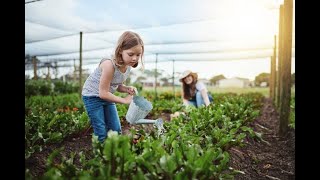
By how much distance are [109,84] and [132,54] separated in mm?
315

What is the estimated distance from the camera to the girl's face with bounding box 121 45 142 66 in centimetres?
298

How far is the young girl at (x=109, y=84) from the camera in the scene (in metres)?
3.01

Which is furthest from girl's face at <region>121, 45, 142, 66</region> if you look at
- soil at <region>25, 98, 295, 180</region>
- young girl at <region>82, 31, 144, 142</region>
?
soil at <region>25, 98, 295, 180</region>

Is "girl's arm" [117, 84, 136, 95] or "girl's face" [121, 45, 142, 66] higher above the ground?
"girl's face" [121, 45, 142, 66]

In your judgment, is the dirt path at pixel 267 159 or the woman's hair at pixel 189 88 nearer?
the dirt path at pixel 267 159

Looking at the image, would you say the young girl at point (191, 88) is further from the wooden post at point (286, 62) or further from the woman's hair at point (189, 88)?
the wooden post at point (286, 62)

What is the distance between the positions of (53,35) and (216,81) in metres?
29.8

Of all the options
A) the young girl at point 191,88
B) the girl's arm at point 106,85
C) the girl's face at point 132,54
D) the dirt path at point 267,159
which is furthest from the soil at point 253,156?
the young girl at point 191,88

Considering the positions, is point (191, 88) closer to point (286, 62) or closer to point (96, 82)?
point (286, 62)

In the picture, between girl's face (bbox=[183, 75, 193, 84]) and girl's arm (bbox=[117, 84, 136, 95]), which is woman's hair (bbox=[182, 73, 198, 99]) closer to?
girl's face (bbox=[183, 75, 193, 84])

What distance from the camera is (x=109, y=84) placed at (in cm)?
306

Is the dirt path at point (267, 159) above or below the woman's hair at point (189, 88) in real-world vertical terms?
below

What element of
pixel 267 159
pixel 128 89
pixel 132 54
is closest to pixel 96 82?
pixel 128 89
